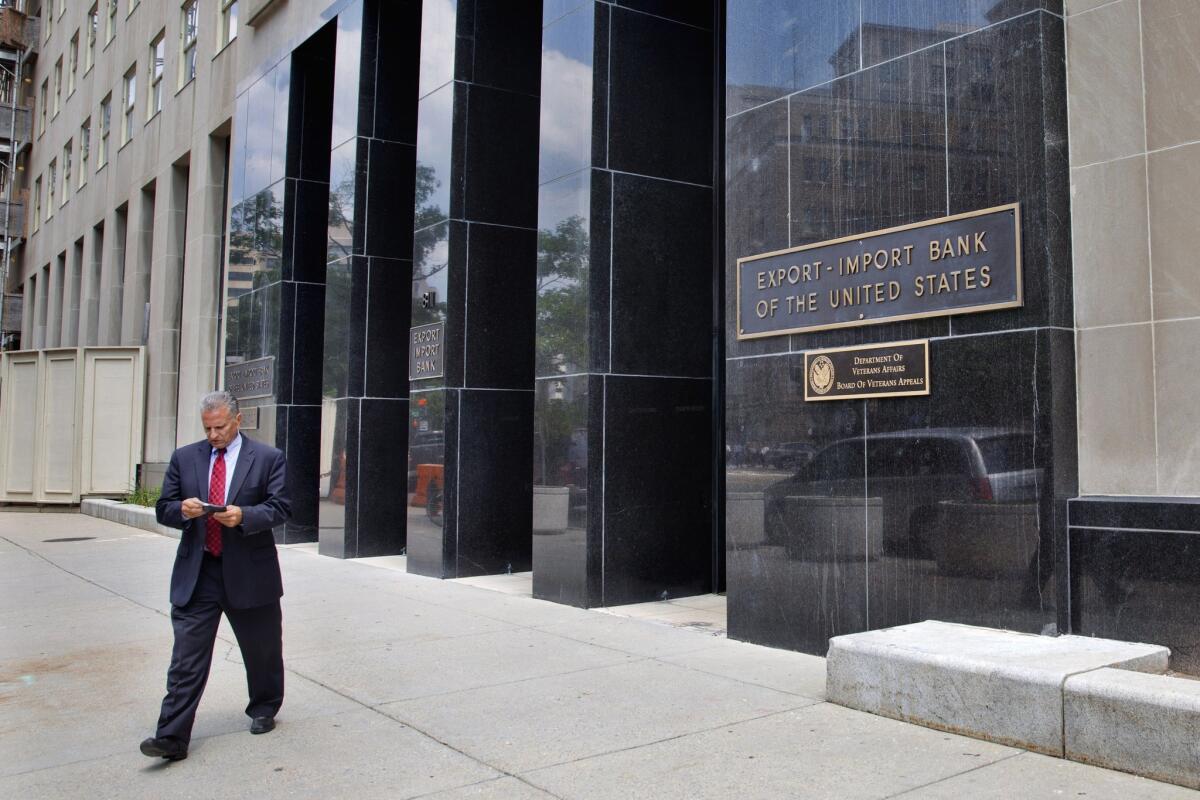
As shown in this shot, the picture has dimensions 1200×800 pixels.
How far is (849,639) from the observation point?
6.21 m

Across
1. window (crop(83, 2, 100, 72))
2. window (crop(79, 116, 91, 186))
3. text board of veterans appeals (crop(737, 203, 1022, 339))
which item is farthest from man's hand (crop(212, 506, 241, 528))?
window (crop(83, 2, 100, 72))

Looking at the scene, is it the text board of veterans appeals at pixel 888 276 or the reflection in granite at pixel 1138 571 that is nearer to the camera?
the reflection in granite at pixel 1138 571

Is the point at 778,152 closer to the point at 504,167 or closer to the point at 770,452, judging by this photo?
the point at 770,452

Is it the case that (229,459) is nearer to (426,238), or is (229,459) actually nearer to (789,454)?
(789,454)

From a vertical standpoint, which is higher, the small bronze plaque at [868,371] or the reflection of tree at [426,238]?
the reflection of tree at [426,238]

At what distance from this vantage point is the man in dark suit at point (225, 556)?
5555 millimetres

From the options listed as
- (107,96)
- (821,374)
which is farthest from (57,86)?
(821,374)

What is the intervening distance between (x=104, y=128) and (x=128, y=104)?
315cm

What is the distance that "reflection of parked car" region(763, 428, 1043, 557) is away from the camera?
652cm

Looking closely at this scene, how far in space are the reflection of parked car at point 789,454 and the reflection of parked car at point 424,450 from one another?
527 cm

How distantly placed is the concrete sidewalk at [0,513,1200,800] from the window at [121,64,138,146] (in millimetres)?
23411

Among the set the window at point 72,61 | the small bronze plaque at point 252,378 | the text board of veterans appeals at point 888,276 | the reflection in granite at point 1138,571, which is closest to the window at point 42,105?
the window at point 72,61

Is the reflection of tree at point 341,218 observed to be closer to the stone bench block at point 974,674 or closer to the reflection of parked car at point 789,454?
the reflection of parked car at point 789,454

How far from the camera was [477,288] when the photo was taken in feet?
41.1
